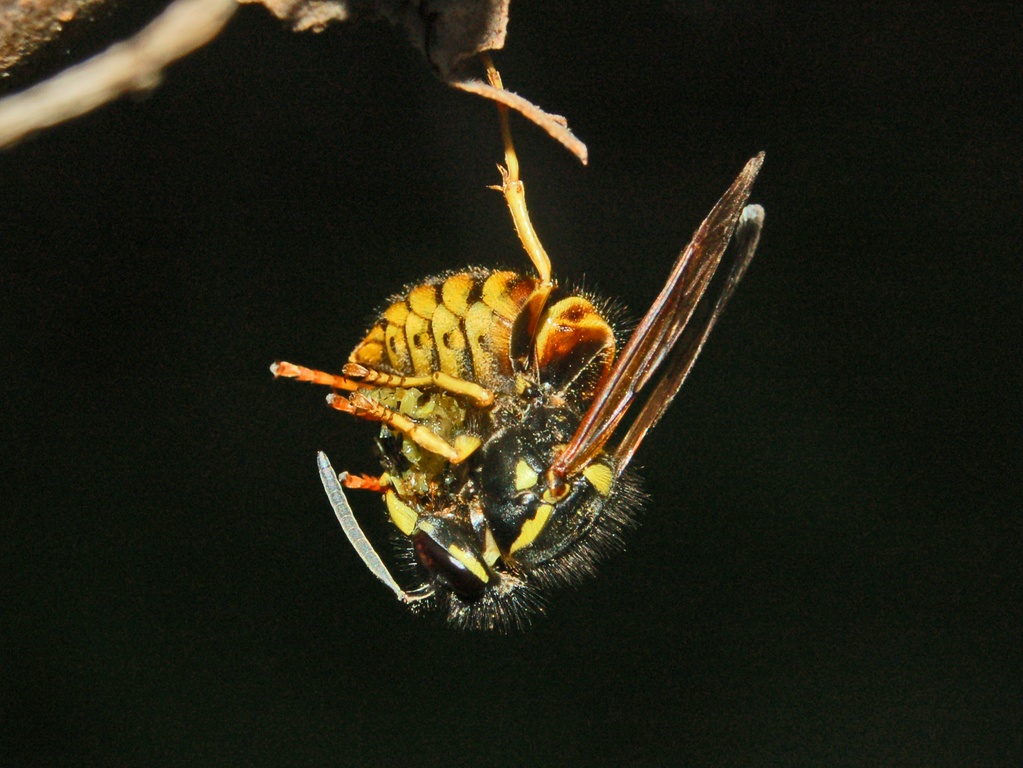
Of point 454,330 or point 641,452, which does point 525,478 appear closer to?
point 454,330

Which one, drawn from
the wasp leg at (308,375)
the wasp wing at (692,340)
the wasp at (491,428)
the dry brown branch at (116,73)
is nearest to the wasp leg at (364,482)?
the wasp at (491,428)

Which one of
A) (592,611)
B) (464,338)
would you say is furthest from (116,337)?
(464,338)

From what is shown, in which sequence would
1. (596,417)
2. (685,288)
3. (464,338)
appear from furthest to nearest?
(464,338), (596,417), (685,288)

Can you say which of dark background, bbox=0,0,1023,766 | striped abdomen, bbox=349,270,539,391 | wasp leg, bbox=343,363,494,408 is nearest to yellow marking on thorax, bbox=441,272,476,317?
striped abdomen, bbox=349,270,539,391

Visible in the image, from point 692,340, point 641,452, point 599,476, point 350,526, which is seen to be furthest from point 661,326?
point 641,452

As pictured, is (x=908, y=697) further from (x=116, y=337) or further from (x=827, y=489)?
(x=116, y=337)

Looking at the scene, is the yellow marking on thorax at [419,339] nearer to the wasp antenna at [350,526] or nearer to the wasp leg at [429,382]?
the wasp leg at [429,382]

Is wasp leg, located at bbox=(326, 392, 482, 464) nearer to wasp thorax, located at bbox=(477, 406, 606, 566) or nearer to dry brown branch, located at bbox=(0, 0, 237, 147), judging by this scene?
wasp thorax, located at bbox=(477, 406, 606, 566)
